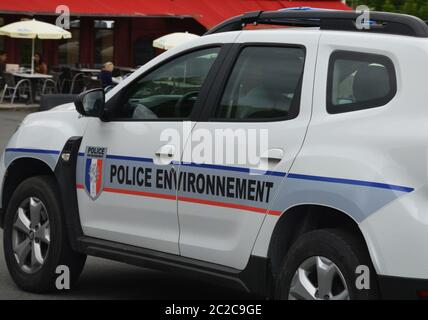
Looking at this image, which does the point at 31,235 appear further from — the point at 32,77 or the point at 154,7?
the point at 154,7

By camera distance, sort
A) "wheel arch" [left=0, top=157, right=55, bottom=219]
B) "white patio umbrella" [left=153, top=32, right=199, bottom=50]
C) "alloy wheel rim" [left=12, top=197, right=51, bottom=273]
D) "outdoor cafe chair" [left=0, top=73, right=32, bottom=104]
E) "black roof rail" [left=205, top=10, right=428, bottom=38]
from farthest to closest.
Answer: "white patio umbrella" [left=153, top=32, right=199, bottom=50] → "outdoor cafe chair" [left=0, top=73, right=32, bottom=104] → "wheel arch" [left=0, top=157, right=55, bottom=219] → "alloy wheel rim" [left=12, top=197, right=51, bottom=273] → "black roof rail" [left=205, top=10, right=428, bottom=38]

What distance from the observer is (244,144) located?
581 centimetres

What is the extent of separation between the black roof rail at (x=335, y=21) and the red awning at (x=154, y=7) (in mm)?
25305

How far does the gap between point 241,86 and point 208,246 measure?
924 mm

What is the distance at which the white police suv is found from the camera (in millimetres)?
5109

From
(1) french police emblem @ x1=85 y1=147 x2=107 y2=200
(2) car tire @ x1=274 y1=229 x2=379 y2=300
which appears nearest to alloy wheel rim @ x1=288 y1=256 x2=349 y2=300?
(2) car tire @ x1=274 y1=229 x2=379 y2=300

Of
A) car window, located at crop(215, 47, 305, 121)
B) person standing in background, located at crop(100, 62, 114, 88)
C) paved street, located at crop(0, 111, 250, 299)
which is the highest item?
car window, located at crop(215, 47, 305, 121)

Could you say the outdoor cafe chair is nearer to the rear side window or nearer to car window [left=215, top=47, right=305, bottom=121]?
car window [left=215, top=47, right=305, bottom=121]

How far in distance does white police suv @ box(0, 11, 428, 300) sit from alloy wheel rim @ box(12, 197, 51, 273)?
0.04 feet

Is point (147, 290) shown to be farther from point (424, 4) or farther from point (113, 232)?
point (424, 4)

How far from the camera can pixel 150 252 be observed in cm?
643

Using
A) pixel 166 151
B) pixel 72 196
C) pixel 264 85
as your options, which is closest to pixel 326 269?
pixel 264 85

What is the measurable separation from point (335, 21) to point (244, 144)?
837 mm

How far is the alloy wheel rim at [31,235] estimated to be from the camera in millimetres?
7168
